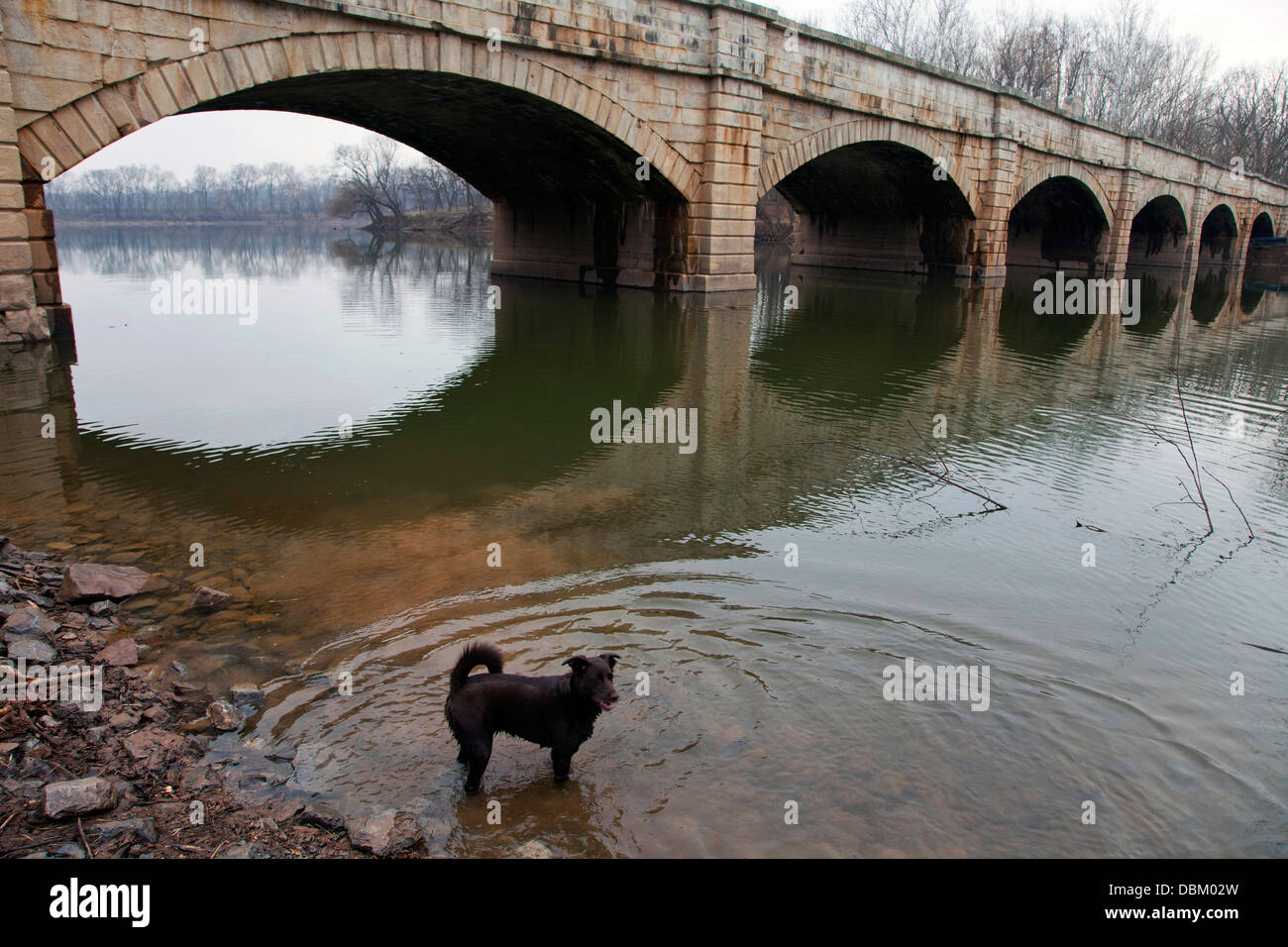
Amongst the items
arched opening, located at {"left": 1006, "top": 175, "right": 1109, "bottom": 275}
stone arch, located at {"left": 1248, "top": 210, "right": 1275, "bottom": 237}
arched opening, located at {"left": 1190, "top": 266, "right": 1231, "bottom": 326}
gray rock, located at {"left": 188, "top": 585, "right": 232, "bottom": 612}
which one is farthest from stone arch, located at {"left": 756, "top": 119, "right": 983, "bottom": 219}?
stone arch, located at {"left": 1248, "top": 210, "right": 1275, "bottom": 237}

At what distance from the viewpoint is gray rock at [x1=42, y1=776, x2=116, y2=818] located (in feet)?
9.87

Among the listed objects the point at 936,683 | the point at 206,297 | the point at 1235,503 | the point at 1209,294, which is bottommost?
the point at 936,683

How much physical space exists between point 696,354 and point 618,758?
10.5 meters

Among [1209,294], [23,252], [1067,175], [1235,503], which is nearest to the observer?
[1235,503]

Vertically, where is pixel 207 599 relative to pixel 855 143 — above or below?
below

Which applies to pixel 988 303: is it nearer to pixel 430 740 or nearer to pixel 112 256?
pixel 430 740

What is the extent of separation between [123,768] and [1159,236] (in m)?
54.6

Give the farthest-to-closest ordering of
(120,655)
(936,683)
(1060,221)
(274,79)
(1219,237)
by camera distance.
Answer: (1219,237) < (1060,221) < (274,79) < (936,683) < (120,655)

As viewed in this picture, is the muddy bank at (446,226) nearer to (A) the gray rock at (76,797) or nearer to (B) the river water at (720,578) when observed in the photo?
(B) the river water at (720,578)

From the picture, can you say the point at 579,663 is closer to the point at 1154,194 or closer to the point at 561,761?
the point at 561,761

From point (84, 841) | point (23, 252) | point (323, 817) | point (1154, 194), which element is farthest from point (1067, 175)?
point (84, 841)

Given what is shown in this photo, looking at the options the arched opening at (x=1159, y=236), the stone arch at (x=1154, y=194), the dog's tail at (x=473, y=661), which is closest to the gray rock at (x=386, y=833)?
the dog's tail at (x=473, y=661)

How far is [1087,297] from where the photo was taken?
30859 mm

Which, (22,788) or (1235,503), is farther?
(1235,503)
